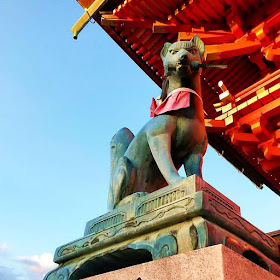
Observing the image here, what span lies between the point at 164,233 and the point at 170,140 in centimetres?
67

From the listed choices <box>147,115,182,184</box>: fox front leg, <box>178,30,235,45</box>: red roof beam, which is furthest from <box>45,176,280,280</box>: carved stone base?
<box>178,30,235,45</box>: red roof beam

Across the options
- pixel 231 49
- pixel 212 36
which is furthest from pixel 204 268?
pixel 212 36

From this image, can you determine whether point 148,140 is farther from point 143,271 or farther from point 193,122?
point 143,271

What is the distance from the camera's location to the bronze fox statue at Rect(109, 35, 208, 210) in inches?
85.7

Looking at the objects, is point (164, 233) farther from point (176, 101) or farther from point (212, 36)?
point (212, 36)

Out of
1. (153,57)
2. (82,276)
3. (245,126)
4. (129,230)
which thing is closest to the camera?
(129,230)

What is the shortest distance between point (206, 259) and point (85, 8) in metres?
4.34

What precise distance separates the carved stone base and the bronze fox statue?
Result: 9.9 inches

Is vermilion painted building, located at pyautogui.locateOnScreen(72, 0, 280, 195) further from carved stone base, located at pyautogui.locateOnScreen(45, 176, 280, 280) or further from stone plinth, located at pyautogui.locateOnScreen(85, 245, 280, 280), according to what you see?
stone plinth, located at pyautogui.locateOnScreen(85, 245, 280, 280)

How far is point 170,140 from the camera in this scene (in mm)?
2182

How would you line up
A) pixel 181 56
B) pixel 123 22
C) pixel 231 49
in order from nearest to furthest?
1. pixel 181 56
2. pixel 231 49
3. pixel 123 22

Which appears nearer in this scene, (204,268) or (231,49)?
(204,268)

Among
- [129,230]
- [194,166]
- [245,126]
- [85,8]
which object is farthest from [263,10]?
[129,230]

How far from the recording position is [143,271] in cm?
152
